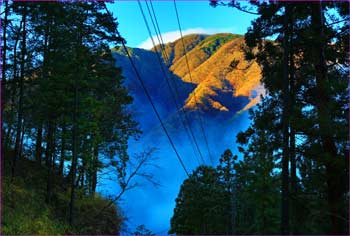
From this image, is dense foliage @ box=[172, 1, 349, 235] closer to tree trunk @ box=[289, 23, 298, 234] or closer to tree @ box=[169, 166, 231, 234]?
tree trunk @ box=[289, 23, 298, 234]

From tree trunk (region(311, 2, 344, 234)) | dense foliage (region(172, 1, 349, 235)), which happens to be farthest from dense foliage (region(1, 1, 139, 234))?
tree trunk (region(311, 2, 344, 234))

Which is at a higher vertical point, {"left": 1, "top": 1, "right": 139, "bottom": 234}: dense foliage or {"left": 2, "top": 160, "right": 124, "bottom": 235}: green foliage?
{"left": 1, "top": 1, "right": 139, "bottom": 234}: dense foliage

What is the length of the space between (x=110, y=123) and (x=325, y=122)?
1403 cm

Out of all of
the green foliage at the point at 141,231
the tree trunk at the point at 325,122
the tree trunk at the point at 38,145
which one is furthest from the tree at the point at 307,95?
the tree trunk at the point at 38,145

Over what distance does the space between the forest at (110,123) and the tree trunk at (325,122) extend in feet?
0.11

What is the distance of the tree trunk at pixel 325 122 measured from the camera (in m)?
10.8

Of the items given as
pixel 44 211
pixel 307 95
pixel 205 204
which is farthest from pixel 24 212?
pixel 205 204

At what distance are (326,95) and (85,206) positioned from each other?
1195 centimetres

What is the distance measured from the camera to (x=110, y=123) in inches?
864

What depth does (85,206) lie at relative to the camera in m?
17.8

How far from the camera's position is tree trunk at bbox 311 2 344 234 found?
Answer: 10836 mm

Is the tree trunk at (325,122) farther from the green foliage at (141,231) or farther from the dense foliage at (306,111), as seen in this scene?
the green foliage at (141,231)

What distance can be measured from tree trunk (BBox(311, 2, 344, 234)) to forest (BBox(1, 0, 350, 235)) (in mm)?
34

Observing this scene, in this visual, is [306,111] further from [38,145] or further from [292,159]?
[38,145]
